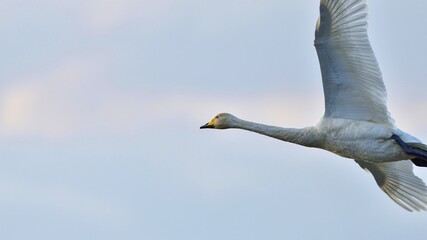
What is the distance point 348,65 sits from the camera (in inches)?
995

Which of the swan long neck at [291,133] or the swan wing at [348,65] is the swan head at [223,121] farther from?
the swan wing at [348,65]

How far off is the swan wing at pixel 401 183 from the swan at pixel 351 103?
137 cm

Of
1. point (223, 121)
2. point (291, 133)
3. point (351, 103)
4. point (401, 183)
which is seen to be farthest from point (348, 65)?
point (401, 183)

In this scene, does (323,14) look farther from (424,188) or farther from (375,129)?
(424,188)

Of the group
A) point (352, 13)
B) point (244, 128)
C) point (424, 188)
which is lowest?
point (424, 188)

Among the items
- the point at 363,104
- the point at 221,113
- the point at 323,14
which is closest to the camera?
the point at 323,14

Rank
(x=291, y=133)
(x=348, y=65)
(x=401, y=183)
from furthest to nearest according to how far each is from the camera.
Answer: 1. (x=401, y=183)
2. (x=291, y=133)
3. (x=348, y=65)

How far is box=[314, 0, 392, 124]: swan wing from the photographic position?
971 inches

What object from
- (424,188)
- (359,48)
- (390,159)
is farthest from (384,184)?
(359,48)

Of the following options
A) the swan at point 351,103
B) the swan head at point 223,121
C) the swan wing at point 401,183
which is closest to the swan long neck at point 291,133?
the swan at point 351,103

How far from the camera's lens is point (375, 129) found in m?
25.8

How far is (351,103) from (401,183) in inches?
114

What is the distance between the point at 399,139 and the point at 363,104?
1069mm

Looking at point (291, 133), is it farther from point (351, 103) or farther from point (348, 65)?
point (348, 65)
